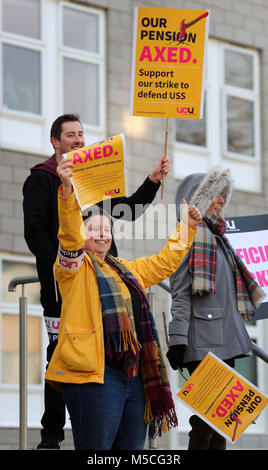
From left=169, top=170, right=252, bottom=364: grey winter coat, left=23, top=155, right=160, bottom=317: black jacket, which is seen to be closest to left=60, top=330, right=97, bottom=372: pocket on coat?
left=23, top=155, right=160, bottom=317: black jacket

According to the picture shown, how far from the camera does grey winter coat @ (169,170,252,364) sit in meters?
5.43

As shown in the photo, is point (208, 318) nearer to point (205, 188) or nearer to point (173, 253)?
point (173, 253)

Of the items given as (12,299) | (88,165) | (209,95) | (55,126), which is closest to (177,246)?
(88,165)

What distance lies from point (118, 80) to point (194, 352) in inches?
363

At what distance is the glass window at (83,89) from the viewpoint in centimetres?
1388

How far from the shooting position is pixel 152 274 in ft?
16.7

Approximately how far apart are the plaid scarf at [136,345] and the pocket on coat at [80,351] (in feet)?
0.28

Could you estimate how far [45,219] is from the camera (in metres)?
5.50

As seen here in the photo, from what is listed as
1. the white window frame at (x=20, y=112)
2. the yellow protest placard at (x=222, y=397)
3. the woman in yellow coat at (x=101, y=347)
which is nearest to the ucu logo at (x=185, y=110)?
the woman in yellow coat at (x=101, y=347)

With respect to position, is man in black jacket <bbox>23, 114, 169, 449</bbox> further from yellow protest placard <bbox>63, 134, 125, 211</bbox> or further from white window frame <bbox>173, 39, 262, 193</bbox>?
white window frame <bbox>173, 39, 262, 193</bbox>

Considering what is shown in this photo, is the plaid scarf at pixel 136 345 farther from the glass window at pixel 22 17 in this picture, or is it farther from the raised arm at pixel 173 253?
the glass window at pixel 22 17

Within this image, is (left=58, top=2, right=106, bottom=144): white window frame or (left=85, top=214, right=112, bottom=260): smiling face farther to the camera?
(left=58, top=2, right=106, bottom=144): white window frame

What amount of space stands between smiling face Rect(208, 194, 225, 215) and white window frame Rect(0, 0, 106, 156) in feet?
24.6

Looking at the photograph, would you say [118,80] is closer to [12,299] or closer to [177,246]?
[12,299]
